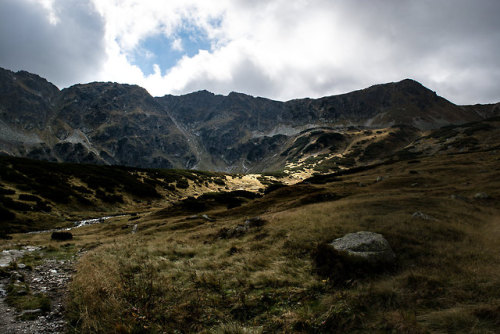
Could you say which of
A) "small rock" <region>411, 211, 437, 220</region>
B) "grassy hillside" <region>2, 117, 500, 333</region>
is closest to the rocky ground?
"grassy hillside" <region>2, 117, 500, 333</region>

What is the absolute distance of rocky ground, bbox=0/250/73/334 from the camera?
7.14 m

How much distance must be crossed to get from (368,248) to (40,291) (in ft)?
49.2

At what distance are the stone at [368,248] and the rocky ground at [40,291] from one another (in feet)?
37.4

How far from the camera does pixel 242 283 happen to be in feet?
31.8

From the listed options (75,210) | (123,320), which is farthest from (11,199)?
(123,320)

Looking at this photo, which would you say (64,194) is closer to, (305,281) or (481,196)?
(305,281)

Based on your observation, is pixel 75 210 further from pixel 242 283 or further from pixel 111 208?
pixel 242 283

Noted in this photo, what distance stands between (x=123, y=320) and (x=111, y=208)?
54.8 metres

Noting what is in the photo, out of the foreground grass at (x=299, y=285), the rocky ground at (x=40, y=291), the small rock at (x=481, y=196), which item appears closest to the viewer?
the foreground grass at (x=299, y=285)

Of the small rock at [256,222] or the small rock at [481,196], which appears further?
the small rock at [481,196]

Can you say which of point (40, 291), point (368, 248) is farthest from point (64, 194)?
point (368, 248)

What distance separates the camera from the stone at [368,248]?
10.4 m

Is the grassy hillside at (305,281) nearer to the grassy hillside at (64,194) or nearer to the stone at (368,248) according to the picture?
the stone at (368,248)

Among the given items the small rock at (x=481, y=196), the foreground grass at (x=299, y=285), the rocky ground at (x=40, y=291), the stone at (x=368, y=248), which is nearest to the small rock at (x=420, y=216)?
the foreground grass at (x=299, y=285)
